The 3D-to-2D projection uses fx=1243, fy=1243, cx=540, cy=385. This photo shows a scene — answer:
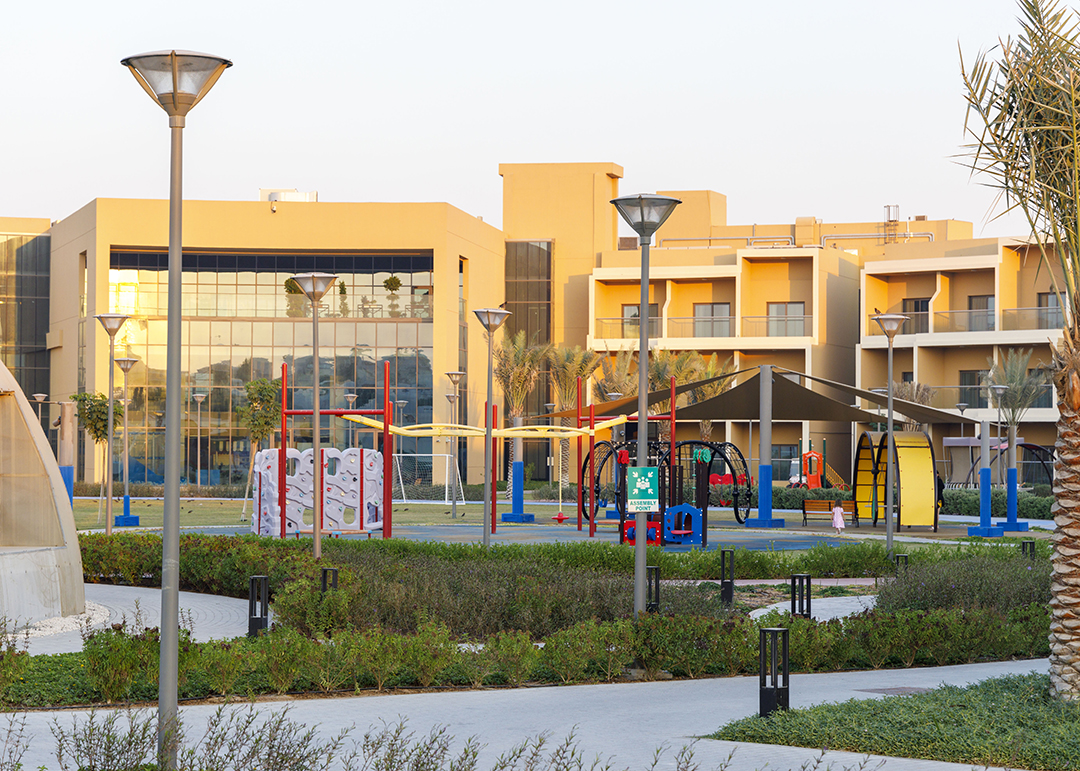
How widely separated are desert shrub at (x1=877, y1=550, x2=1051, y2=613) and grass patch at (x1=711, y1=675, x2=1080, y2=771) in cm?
537

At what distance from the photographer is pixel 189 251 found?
53.7m

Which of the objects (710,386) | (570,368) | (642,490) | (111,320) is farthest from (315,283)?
(570,368)

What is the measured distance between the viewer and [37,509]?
14.7 m

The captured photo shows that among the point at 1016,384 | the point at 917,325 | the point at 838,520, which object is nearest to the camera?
the point at 838,520

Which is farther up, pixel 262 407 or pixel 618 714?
pixel 262 407

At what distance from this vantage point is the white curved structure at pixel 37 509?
556 inches

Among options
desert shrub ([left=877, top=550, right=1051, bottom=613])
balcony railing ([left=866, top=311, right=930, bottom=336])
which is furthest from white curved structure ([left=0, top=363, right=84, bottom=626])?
balcony railing ([left=866, top=311, right=930, bottom=336])

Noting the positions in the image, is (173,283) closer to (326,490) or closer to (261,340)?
(326,490)

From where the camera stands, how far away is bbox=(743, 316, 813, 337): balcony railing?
5338 centimetres

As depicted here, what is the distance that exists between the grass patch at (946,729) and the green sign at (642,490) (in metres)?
3.33

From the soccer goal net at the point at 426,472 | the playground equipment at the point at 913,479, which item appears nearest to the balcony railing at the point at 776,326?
the soccer goal net at the point at 426,472

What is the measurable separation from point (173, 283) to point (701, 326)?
48.7 m

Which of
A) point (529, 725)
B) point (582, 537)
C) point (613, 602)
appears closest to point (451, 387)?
point (582, 537)

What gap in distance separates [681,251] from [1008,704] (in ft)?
164
